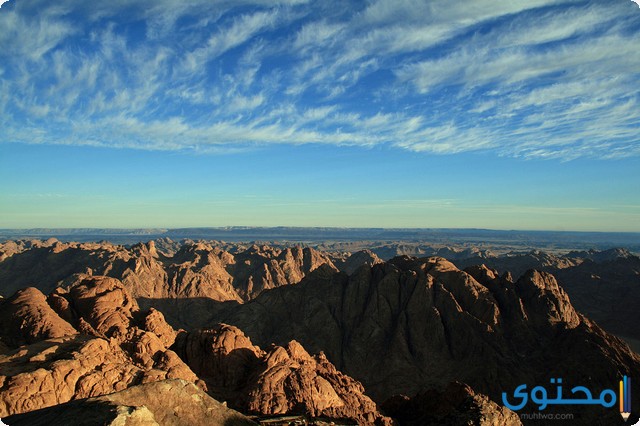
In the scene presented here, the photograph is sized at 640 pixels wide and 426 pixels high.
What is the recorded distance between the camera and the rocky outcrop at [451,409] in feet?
92.5

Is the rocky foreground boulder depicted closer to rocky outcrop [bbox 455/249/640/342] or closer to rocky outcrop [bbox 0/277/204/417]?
rocky outcrop [bbox 0/277/204/417]

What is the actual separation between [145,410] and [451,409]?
20133mm

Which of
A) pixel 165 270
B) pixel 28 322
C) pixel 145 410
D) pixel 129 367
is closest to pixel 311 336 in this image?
pixel 28 322

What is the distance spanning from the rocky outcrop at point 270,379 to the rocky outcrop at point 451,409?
2.46 meters

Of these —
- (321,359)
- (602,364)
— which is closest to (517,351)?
(602,364)

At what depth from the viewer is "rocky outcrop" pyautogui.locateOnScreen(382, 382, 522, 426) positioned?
28.2 m

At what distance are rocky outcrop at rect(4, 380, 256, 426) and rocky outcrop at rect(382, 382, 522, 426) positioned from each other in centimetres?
1328

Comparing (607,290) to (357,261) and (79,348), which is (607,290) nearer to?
(357,261)

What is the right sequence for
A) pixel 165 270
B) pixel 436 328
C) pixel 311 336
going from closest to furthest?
1. pixel 436 328
2. pixel 311 336
3. pixel 165 270

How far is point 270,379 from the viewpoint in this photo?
34.6 meters

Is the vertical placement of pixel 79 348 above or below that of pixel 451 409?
above

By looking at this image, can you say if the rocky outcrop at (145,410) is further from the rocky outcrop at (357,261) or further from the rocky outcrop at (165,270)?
the rocky outcrop at (357,261)

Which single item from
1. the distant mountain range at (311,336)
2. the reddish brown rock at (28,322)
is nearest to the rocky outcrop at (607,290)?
the distant mountain range at (311,336)

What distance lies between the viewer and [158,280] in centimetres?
10375
